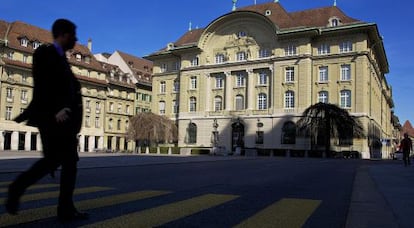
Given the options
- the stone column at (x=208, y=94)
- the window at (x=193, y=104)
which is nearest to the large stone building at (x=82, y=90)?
→ the window at (x=193, y=104)

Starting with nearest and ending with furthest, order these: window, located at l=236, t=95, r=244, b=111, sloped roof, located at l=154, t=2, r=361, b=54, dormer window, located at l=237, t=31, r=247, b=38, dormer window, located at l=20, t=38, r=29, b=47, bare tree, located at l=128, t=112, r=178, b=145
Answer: sloped roof, located at l=154, t=2, r=361, b=54 → bare tree, located at l=128, t=112, r=178, b=145 → dormer window, located at l=237, t=31, r=247, b=38 → window, located at l=236, t=95, r=244, b=111 → dormer window, located at l=20, t=38, r=29, b=47

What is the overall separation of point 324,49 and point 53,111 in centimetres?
6180

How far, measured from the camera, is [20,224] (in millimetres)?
4754

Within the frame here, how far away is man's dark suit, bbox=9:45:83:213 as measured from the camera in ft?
14.9

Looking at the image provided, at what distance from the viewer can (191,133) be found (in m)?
73.6

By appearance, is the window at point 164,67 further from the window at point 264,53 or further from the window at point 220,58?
the window at point 264,53

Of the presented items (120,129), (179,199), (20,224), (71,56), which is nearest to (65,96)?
(20,224)

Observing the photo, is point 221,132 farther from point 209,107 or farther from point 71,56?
point 71,56

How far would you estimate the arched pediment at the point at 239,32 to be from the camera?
6694 cm

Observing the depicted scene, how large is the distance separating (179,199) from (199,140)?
64871 mm

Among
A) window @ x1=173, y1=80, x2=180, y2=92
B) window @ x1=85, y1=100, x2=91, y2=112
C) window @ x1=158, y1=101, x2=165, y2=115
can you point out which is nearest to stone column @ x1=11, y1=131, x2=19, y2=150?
window @ x1=85, y1=100, x2=91, y2=112

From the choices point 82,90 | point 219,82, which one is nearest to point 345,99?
point 219,82

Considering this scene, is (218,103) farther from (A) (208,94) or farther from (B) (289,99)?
(B) (289,99)

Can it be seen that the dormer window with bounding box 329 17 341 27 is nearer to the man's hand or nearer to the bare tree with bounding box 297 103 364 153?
the bare tree with bounding box 297 103 364 153
